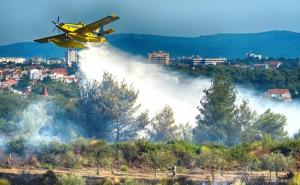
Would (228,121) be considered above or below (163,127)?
above

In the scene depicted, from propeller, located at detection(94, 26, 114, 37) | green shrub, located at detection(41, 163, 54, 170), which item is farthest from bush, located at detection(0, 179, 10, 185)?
propeller, located at detection(94, 26, 114, 37)

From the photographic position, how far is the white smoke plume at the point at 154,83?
65562 mm

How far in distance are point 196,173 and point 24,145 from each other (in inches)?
453

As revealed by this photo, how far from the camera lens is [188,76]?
3270 inches

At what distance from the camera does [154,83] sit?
74688 millimetres

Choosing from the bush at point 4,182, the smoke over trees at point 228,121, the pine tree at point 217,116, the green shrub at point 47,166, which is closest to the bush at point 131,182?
the bush at point 4,182

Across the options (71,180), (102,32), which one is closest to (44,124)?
(102,32)

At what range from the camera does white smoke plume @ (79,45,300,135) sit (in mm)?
65562

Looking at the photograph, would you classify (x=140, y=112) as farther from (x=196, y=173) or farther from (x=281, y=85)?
(x=281, y=85)

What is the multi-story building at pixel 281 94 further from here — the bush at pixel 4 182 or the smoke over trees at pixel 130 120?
the bush at pixel 4 182

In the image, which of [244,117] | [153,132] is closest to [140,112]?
[153,132]

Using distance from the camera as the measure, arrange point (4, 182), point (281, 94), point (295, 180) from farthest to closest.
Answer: point (281, 94)
point (4, 182)
point (295, 180)

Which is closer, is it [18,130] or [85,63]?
[18,130]

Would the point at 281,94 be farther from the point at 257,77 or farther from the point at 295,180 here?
the point at 295,180
